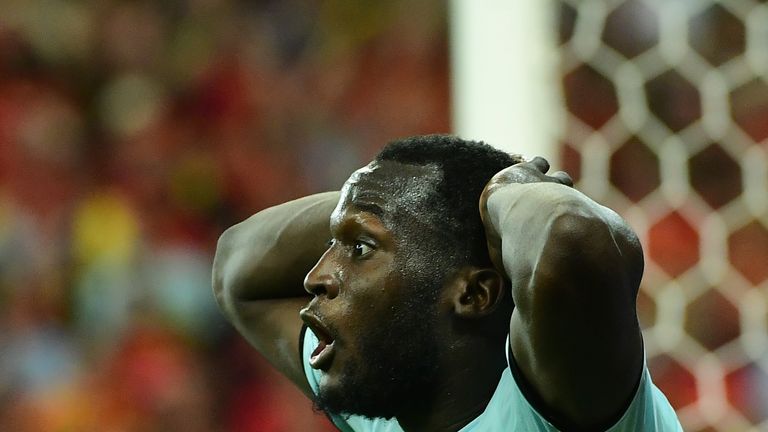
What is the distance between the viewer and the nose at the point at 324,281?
3.79 ft

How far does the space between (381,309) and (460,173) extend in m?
0.15

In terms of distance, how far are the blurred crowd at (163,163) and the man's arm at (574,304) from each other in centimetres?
148

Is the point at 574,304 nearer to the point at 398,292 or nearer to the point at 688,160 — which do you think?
the point at 398,292

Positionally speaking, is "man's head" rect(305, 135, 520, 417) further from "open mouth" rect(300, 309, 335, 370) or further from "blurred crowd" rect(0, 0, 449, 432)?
"blurred crowd" rect(0, 0, 449, 432)

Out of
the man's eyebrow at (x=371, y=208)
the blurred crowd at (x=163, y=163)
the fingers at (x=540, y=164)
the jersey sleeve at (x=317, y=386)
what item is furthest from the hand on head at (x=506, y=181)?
the blurred crowd at (x=163, y=163)

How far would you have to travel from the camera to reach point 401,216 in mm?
1153

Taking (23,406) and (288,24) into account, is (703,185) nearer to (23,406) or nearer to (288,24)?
(288,24)

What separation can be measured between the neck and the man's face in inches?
0.7

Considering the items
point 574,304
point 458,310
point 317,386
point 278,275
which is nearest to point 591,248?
point 574,304

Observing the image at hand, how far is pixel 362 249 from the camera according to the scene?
1161 millimetres

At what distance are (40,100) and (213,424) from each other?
32.1 inches

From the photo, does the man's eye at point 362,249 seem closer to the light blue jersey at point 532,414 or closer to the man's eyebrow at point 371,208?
the man's eyebrow at point 371,208

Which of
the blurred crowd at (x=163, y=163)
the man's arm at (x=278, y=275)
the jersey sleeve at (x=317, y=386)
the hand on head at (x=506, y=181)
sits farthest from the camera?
the blurred crowd at (x=163, y=163)

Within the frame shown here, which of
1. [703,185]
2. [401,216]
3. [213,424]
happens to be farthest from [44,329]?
[401,216]
